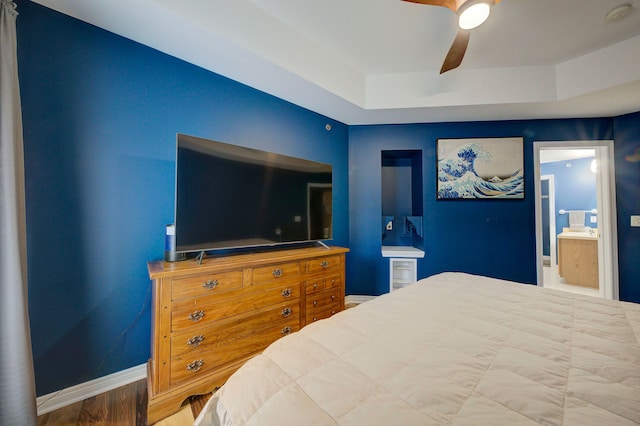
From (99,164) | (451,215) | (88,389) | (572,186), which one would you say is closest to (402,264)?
(451,215)

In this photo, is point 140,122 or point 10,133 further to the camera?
point 140,122

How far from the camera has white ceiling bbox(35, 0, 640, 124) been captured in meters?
1.64

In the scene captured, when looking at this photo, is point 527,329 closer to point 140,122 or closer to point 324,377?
point 324,377

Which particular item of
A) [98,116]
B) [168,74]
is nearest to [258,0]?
[168,74]

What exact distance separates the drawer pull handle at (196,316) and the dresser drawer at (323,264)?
88 cm

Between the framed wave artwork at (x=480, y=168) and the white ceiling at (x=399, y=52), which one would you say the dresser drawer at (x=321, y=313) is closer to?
the framed wave artwork at (x=480, y=168)

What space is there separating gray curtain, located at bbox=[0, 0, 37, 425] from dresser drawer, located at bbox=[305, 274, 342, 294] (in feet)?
5.25

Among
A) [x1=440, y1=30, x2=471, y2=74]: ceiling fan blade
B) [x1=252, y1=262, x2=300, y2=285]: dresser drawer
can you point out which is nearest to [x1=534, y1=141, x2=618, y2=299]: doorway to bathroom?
[x1=440, y1=30, x2=471, y2=74]: ceiling fan blade

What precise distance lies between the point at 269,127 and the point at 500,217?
119 inches

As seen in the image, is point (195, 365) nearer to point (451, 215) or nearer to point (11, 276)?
point (11, 276)

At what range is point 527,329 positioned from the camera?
3.21 feet

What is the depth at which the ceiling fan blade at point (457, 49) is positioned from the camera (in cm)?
158

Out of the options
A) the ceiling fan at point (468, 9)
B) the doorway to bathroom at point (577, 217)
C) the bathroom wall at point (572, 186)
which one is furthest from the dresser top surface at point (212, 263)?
the bathroom wall at point (572, 186)

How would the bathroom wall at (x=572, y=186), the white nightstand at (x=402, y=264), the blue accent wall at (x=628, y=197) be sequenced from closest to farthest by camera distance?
the blue accent wall at (x=628, y=197)
the white nightstand at (x=402, y=264)
the bathroom wall at (x=572, y=186)
